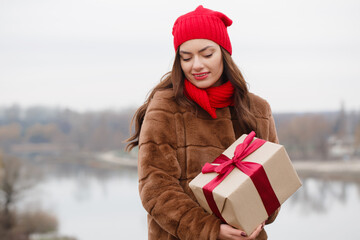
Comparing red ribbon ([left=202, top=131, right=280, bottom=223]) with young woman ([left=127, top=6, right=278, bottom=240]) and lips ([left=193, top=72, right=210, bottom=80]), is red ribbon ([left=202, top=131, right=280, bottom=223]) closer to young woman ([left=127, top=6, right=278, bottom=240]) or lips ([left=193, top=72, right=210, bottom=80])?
young woman ([left=127, top=6, right=278, bottom=240])

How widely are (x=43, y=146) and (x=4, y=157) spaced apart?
Answer: 10.2 ft

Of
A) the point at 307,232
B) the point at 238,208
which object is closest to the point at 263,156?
the point at 238,208

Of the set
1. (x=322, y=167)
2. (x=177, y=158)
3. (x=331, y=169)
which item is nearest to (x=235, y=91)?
(x=177, y=158)

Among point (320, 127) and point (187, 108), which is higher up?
point (187, 108)

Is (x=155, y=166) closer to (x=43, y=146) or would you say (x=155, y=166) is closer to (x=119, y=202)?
(x=43, y=146)

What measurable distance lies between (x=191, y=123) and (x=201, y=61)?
209 millimetres

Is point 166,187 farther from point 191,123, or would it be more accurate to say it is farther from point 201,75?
point 201,75

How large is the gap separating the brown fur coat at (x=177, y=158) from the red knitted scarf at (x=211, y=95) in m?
0.03

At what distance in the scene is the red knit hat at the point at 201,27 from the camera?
1.42 metres

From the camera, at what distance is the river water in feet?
64.4

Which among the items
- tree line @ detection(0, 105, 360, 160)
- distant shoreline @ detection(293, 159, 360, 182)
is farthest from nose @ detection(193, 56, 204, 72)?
distant shoreline @ detection(293, 159, 360, 182)

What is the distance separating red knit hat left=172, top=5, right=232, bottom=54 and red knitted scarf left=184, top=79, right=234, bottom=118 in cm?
A: 14

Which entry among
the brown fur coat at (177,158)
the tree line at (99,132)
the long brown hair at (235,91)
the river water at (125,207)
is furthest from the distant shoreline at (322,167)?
the brown fur coat at (177,158)

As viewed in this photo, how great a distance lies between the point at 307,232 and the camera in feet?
68.7
